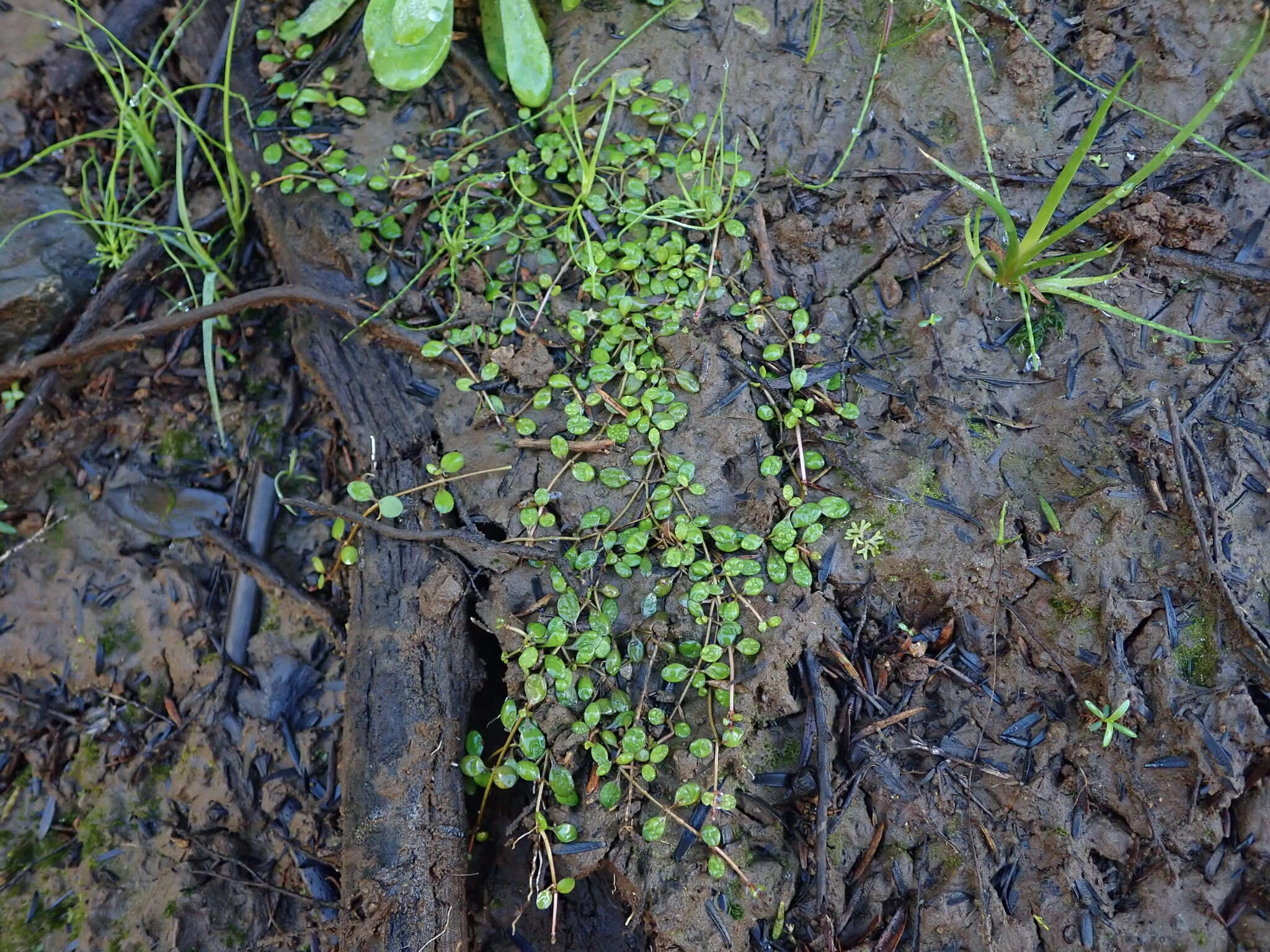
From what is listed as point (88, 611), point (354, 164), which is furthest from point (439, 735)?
point (354, 164)

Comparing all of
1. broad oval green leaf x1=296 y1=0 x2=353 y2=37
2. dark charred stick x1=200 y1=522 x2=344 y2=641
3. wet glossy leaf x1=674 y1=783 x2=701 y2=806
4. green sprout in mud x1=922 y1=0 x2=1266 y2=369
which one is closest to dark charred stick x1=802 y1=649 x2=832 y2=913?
wet glossy leaf x1=674 y1=783 x2=701 y2=806

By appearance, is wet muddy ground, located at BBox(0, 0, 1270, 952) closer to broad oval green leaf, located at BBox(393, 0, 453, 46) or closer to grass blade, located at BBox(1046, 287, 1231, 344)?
grass blade, located at BBox(1046, 287, 1231, 344)

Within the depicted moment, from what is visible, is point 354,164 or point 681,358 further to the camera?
point 354,164

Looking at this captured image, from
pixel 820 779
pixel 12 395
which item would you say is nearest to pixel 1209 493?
pixel 820 779

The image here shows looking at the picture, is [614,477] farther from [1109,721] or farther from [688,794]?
[1109,721]

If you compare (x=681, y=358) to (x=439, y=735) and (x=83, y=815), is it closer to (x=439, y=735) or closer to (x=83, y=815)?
(x=439, y=735)

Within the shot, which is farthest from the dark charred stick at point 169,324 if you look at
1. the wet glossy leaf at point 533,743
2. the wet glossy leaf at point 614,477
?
the wet glossy leaf at point 533,743

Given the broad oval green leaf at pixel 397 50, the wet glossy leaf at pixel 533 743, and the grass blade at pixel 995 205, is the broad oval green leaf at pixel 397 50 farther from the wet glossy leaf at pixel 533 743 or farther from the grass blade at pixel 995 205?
the wet glossy leaf at pixel 533 743
